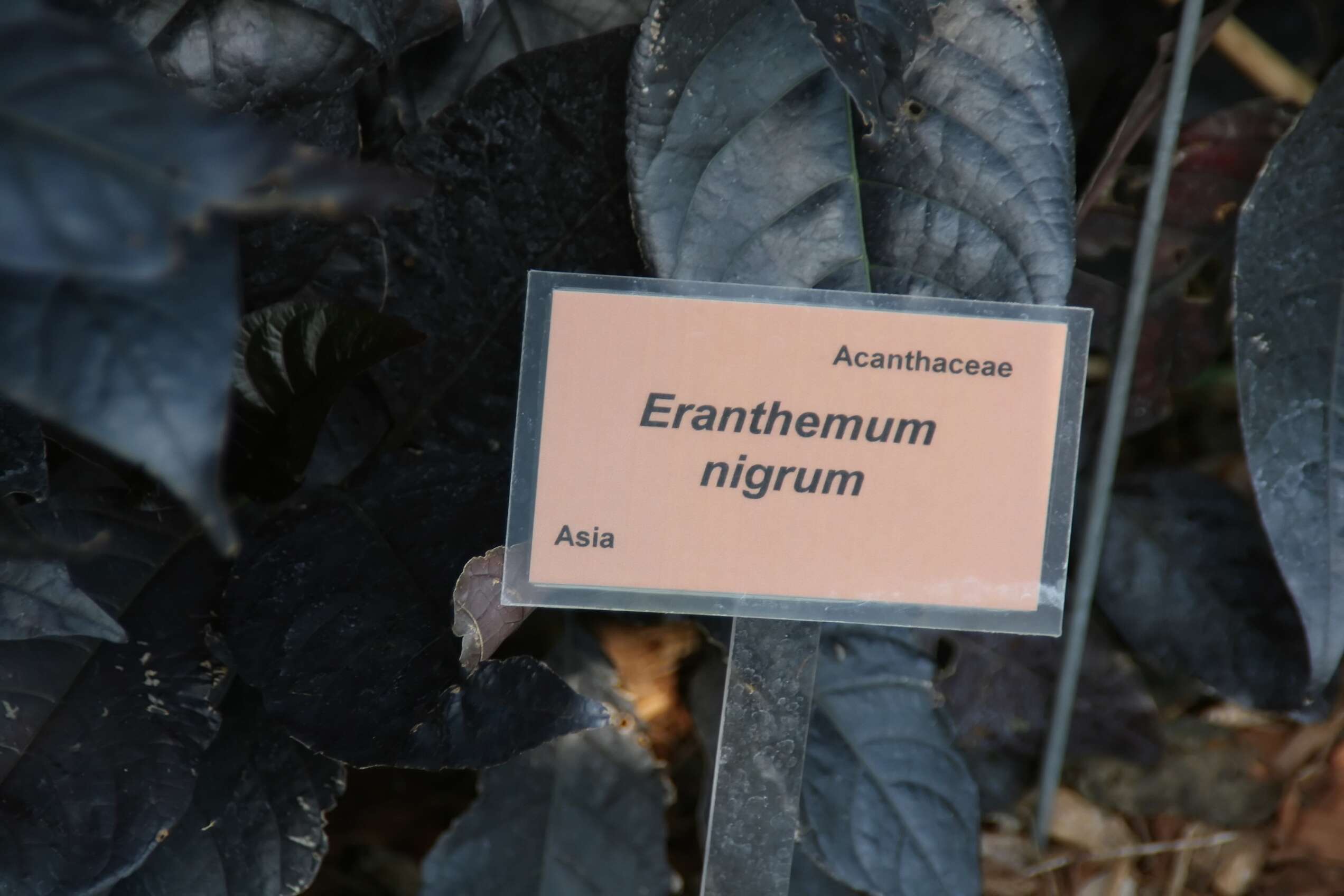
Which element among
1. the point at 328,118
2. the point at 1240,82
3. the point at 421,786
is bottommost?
the point at 421,786

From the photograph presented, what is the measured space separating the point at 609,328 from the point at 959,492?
228 millimetres

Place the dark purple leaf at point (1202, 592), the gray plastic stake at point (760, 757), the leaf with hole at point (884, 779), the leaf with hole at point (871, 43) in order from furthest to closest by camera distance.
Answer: the dark purple leaf at point (1202, 592)
the leaf with hole at point (884, 779)
the gray plastic stake at point (760, 757)
the leaf with hole at point (871, 43)

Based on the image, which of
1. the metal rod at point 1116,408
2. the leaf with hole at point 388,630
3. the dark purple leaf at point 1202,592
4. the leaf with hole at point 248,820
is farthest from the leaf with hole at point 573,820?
the dark purple leaf at point 1202,592

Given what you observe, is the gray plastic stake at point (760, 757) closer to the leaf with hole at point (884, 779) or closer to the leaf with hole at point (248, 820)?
the leaf with hole at point (884, 779)

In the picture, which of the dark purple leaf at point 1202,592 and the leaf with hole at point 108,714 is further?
the dark purple leaf at point 1202,592

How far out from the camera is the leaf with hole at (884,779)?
0.75 metres

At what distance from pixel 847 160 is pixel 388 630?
1.35ft

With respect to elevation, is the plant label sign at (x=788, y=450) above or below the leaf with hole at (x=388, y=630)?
above

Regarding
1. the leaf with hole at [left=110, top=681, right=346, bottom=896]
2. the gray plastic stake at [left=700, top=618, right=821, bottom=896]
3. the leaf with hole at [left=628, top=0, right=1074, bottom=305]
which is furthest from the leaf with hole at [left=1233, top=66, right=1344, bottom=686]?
the leaf with hole at [left=110, top=681, right=346, bottom=896]

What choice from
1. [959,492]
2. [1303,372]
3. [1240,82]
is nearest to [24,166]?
[959,492]

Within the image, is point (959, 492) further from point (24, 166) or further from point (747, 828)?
point (24, 166)

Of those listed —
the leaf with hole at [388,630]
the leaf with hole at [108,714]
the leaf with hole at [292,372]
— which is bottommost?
the leaf with hole at [108,714]

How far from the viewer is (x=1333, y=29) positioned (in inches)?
35.5

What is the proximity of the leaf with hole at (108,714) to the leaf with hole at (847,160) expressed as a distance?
16.9 inches
